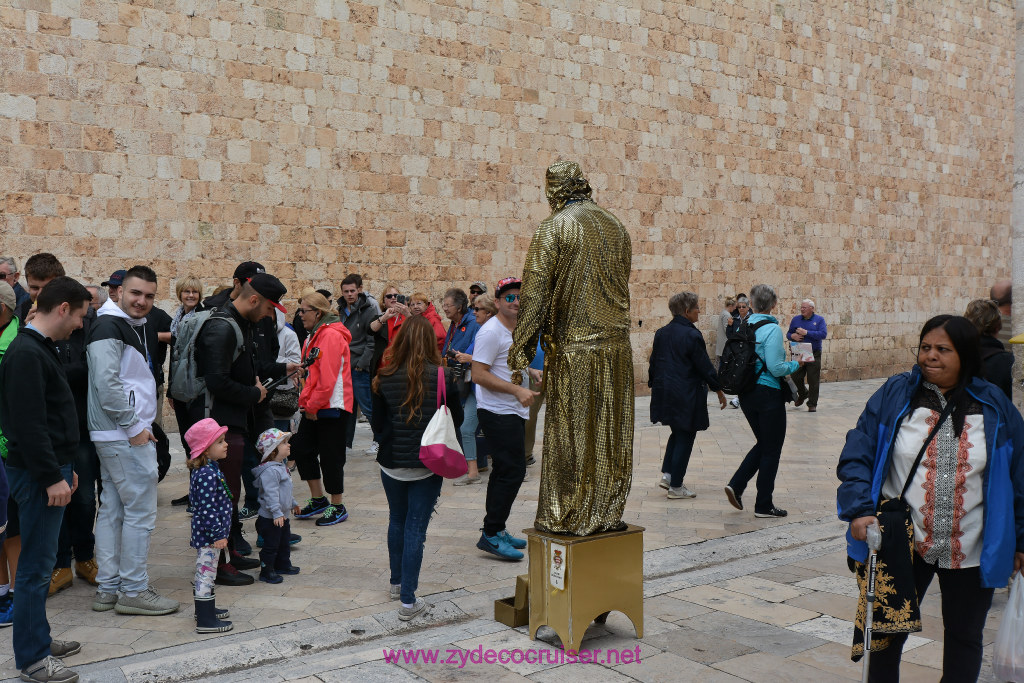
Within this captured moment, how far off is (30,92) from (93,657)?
741cm

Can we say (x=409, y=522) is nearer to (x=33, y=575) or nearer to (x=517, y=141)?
(x=33, y=575)

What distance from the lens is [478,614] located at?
4.70 m

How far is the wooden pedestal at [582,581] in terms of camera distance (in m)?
4.03

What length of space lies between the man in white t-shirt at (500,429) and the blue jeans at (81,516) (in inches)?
85.7

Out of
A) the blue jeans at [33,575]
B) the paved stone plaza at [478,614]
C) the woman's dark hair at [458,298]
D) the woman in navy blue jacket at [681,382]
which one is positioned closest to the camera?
the blue jeans at [33,575]

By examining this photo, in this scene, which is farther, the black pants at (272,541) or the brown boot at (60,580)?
the black pants at (272,541)

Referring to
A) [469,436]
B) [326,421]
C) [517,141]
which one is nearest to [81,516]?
[326,421]

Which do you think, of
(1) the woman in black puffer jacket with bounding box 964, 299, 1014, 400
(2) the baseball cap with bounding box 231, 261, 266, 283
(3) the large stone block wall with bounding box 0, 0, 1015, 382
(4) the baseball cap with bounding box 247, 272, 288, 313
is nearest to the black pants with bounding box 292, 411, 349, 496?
(2) the baseball cap with bounding box 231, 261, 266, 283

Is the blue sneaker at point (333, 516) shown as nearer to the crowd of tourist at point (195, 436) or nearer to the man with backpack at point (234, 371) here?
the crowd of tourist at point (195, 436)

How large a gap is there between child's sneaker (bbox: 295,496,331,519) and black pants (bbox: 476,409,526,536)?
60.6 inches

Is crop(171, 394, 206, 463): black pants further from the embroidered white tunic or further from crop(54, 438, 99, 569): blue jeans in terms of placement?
the embroidered white tunic

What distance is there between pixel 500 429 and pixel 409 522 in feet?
3.64

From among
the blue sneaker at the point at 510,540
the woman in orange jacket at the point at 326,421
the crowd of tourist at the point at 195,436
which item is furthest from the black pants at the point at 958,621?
the woman in orange jacket at the point at 326,421

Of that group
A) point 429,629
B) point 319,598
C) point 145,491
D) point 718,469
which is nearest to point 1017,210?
point 718,469
